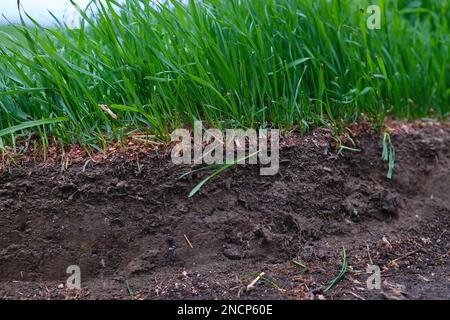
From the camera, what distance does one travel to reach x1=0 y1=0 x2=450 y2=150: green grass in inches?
90.5

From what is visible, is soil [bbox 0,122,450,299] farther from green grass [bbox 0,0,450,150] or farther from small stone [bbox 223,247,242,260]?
green grass [bbox 0,0,450,150]

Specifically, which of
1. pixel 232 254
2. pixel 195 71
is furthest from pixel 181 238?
pixel 195 71

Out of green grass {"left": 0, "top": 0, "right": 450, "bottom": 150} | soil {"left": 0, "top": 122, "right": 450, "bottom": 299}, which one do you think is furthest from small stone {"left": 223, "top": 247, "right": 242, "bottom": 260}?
green grass {"left": 0, "top": 0, "right": 450, "bottom": 150}

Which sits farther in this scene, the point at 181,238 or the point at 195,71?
the point at 195,71

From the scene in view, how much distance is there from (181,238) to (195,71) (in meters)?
0.69

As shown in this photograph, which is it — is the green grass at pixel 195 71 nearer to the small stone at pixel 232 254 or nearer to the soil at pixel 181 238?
the soil at pixel 181 238

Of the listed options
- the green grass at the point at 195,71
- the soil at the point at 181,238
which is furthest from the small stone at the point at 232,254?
the green grass at the point at 195,71

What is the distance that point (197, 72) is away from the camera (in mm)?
2402

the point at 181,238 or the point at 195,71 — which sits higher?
the point at 195,71

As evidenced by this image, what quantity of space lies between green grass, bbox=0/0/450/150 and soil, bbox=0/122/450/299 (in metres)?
0.20

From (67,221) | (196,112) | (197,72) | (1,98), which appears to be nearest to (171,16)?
(197,72)

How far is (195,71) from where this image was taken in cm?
240

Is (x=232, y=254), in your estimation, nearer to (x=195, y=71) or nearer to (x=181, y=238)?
(x=181, y=238)

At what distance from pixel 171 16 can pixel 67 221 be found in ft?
3.10
